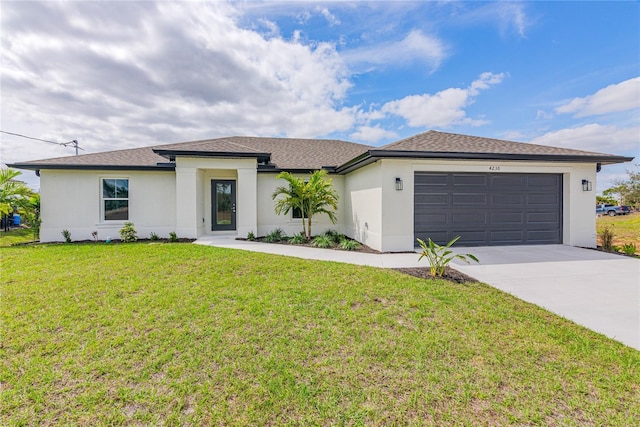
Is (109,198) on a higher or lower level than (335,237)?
→ higher

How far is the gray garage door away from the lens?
8953mm

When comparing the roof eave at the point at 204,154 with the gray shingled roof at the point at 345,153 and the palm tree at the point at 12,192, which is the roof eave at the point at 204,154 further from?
the palm tree at the point at 12,192

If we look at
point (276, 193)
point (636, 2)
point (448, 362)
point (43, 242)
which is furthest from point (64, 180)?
point (636, 2)

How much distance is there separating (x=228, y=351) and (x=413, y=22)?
35.6ft

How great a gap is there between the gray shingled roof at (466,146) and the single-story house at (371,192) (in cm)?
5

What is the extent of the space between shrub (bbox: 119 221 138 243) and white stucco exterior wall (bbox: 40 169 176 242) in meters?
0.51

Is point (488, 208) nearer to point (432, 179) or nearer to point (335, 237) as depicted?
point (432, 179)

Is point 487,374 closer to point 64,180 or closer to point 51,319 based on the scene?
point 51,319

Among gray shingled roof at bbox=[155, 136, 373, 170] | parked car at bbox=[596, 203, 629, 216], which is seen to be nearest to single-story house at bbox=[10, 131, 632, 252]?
gray shingled roof at bbox=[155, 136, 373, 170]

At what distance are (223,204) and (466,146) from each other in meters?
10.4

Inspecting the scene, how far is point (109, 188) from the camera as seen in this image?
436 inches

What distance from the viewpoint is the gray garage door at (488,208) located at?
8.95 meters

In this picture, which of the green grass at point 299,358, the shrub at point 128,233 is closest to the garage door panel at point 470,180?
the green grass at point 299,358

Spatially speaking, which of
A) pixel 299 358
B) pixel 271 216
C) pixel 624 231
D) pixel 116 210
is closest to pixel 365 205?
pixel 271 216
